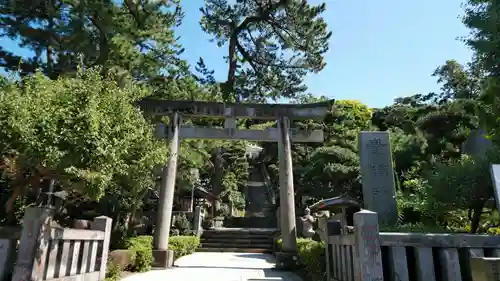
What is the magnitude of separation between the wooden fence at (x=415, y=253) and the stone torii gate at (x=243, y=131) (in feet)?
21.9

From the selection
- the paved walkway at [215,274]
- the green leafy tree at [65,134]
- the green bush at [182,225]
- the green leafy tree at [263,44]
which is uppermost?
the green leafy tree at [263,44]

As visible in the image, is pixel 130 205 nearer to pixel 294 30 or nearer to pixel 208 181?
pixel 294 30

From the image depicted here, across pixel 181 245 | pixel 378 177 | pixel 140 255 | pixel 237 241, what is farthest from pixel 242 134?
pixel 237 241

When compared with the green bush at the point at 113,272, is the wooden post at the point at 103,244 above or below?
above

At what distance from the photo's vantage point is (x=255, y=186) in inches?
1422

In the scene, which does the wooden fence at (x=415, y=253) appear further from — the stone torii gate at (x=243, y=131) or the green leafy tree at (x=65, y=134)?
the stone torii gate at (x=243, y=131)

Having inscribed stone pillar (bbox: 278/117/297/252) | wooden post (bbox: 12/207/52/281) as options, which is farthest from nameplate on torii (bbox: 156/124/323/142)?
wooden post (bbox: 12/207/52/281)

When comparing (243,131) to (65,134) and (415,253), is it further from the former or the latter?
(415,253)

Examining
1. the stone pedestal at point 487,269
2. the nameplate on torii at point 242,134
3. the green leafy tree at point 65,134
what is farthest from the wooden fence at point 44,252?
the nameplate on torii at point 242,134

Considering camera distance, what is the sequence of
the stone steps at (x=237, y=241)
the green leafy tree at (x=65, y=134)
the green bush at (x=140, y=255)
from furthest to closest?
the stone steps at (x=237, y=241) < the green bush at (x=140, y=255) < the green leafy tree at (x=65, y=134)

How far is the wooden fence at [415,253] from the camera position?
3871 millimetres

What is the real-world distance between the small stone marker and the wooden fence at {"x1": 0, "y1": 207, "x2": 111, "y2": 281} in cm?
641

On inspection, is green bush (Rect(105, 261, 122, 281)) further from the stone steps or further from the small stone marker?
the stone steps

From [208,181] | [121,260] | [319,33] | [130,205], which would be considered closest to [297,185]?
[208,181]
